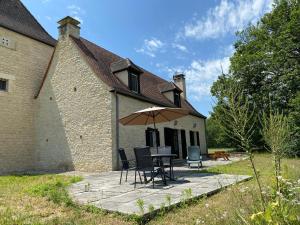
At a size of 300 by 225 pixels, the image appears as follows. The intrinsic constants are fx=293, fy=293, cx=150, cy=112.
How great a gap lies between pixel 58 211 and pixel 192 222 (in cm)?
235

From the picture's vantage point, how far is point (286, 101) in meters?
23.2

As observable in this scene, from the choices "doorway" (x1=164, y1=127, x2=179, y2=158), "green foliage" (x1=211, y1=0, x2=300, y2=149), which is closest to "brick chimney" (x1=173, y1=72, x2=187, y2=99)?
"green foliage" (x1=211, y1=0, x2=300, y2=149)

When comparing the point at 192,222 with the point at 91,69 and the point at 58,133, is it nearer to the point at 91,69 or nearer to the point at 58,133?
the point at 91,69

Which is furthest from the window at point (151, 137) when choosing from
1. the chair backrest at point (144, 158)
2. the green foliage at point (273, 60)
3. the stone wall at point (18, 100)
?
the chair backrest at point (144, 158)

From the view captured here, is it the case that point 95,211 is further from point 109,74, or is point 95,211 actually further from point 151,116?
point 109,74

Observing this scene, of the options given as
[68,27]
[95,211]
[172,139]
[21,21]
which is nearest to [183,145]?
[172,139]

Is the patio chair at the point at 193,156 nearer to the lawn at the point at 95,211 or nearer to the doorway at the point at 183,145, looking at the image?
the lawn at the point at 95,211

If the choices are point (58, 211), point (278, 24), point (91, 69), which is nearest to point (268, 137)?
point (58, 211)

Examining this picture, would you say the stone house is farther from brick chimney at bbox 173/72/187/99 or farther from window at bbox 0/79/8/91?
brick chimney at bbox 173/72/187/99

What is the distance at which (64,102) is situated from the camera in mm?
14953

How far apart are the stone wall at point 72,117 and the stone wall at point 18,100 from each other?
585 millimetres

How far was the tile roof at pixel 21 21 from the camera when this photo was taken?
15.8 metres

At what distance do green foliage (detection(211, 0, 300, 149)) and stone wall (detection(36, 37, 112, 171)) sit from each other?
1035 centimetres

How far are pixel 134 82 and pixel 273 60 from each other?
12.8 metres
